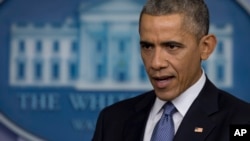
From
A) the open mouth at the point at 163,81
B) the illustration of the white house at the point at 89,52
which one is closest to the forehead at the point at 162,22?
the open mouth at the point at 163,81

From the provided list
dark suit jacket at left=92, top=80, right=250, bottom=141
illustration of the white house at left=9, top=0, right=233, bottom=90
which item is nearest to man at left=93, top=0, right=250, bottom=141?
dark suit jacket at left=92, top=80, right=250, bottom=141

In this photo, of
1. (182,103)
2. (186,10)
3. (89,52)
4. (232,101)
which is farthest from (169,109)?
(89,52)

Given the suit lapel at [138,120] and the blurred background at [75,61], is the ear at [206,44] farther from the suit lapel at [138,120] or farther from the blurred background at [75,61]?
the blurred background at [75,61]

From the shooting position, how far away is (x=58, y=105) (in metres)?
2.60

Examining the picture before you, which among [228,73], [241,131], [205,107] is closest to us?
[241,131]

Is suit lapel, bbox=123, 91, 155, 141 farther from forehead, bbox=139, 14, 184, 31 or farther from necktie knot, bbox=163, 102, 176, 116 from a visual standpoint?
forehead, bbox=139, 14, 184, 31

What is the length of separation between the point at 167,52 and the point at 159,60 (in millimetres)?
31

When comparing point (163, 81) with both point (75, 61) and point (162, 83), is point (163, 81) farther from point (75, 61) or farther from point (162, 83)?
point (75, 61)

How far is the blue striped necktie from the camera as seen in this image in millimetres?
1587

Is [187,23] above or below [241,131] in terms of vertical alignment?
above

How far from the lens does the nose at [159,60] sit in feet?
5.01

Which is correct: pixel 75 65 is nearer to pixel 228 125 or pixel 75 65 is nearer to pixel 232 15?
pixel 232 15

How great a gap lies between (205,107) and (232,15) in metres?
1.00

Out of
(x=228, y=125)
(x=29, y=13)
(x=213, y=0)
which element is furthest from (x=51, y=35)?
(x=228, y=125)
